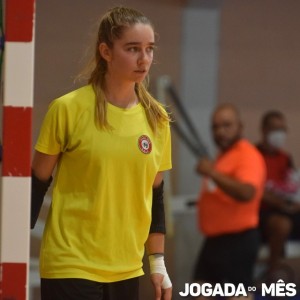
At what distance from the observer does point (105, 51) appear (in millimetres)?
3445

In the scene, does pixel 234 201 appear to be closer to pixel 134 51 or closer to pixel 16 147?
pixel 134 51

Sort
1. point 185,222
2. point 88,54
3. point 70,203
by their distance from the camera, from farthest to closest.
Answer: point 185,222 → point 88,54 → point 70,203

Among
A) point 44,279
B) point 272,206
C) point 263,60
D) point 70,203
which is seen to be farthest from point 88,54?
point 263,60

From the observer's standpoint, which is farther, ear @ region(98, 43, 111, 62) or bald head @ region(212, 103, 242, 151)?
bald head @ region(212, 103, 242, 151)

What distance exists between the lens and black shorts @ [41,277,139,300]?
3320mm

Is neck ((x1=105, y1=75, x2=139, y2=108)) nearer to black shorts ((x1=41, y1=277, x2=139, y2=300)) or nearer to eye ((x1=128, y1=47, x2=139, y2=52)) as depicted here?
eye ((x1=128, y1=47, x2=139, y2=52))

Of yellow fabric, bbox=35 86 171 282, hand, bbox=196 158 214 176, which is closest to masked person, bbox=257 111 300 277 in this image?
hand, bbox=196 158 214 176

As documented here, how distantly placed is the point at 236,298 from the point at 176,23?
120 inches

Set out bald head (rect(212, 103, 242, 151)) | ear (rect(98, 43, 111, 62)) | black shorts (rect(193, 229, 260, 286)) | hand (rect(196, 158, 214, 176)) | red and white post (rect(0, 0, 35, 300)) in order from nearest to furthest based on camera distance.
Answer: red and white post (rect(0, 0, 35, 300))
ear (rect(98, 43, 111, 62))
black shorts (rect(193, 229, 260, 286))
hand (rect(196, 158, 214, 176))
bald head (rect(212, 103, 242, 151))

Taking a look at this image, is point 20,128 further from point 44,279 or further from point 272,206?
point 272,206

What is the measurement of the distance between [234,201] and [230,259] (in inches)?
18.1

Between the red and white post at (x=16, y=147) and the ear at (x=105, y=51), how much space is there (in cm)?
53

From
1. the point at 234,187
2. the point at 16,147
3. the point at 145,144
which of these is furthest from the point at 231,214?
the point at 16,147

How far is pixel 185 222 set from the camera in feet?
29.5
